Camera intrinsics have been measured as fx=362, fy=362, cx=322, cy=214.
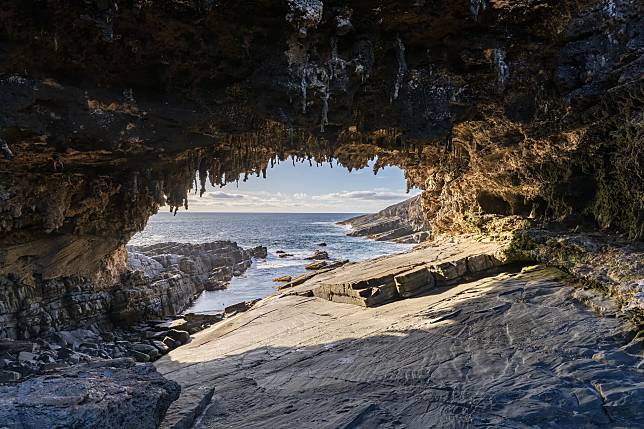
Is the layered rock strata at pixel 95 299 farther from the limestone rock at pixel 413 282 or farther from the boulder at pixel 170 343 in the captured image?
the limestone rock at pixel 413 282

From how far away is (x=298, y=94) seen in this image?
841 centimetres

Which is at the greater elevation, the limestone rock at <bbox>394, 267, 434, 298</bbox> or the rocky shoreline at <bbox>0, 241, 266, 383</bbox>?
the limestone rock at <bbox>394, 267, 434, 298</bbox>

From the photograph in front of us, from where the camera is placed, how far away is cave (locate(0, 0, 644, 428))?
7.03 meters

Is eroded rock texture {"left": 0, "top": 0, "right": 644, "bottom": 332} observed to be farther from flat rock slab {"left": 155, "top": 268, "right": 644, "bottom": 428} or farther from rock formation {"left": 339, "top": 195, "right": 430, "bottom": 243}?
rock formation {"left": 339, "top": 195, "right": 430, "bottom": 243}

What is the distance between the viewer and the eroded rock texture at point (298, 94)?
750 centimetres

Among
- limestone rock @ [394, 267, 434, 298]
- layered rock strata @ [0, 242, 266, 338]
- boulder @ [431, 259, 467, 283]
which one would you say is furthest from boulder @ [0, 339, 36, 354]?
boulder @ [431, 259, 467, 283]

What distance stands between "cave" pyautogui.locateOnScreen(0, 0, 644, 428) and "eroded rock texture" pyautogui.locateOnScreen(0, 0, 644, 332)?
49 millimetres

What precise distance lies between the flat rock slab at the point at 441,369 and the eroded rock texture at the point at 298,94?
4.16m

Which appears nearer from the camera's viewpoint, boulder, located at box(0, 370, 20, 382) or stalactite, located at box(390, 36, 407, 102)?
stalactite, located at box(390, 36, 407, 102)

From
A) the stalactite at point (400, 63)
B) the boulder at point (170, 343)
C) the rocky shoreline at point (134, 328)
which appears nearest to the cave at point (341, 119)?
the stalactite at point (400, 63)

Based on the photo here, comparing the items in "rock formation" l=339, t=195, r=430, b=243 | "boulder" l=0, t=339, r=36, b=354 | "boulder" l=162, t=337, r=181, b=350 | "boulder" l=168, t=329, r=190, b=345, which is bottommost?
"rock formation" l=339, t=195, r=430, b=243

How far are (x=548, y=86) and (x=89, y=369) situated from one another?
41.4 ft

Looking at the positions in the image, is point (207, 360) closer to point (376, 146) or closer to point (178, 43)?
point (178, 43)

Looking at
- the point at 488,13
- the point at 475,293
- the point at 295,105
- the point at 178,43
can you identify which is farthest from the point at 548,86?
the point at 178,43
